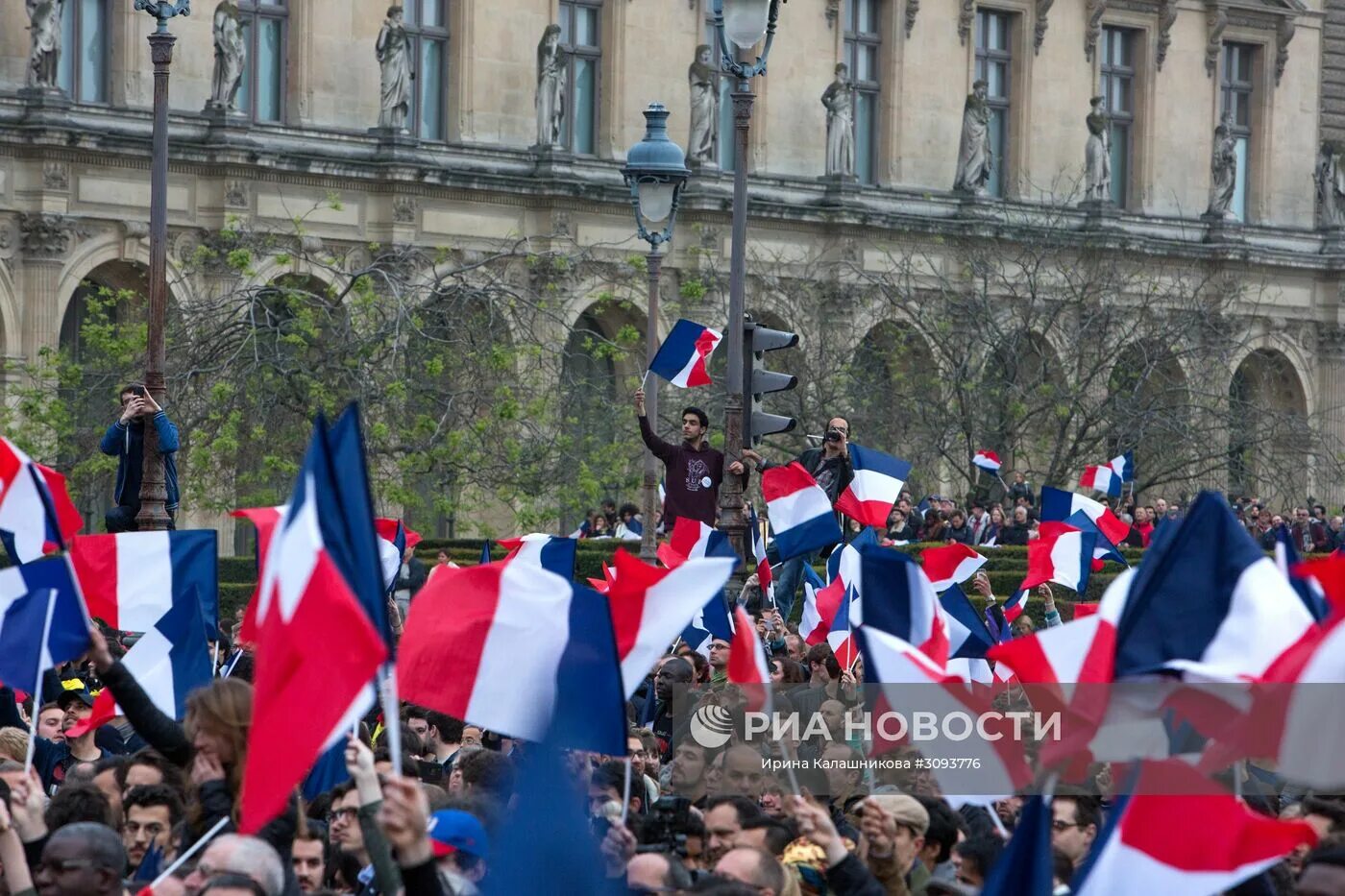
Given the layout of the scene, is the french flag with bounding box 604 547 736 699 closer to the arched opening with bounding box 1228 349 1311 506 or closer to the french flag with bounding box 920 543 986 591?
the french flag with bounding box 920 543 986 591

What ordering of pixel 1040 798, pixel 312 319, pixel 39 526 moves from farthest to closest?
1. pixel 312 319
2. pixel 39 526
3. pixel 1040 798

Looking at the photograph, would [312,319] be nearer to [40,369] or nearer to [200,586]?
[40,369]

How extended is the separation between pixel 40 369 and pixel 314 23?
8861 millimetres

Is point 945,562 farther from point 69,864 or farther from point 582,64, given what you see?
point 582,64

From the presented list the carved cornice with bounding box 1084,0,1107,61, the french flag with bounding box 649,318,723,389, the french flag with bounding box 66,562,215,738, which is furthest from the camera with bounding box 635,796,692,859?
the carved cornice with bounding box 1084,0,1107,61

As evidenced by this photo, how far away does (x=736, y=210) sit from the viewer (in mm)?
19766

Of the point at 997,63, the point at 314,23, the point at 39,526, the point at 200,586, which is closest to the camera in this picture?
Answer: the point at 39,526

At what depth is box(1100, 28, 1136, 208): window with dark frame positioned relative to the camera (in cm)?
5075

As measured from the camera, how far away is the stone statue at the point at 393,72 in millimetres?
39312

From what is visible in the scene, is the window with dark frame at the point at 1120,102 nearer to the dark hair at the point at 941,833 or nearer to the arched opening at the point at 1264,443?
the arched opening at the point at 1264,443

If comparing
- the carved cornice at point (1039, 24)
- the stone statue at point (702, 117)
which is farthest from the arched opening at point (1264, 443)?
the stone statue at point (702, 117)

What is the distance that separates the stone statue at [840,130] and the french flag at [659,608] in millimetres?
35863

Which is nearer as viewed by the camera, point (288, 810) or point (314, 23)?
point (288, 810)

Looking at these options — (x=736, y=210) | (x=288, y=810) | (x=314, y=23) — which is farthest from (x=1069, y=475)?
(x=288, y=810)
